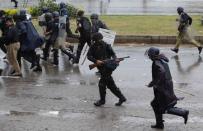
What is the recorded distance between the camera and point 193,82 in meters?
14.5

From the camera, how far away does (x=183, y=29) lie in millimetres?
18891

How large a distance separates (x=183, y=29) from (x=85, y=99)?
7016 mm

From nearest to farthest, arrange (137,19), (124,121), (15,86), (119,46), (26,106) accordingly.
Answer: (124,121)
(26,106)
(15,86)
(119,46)
(137,19)

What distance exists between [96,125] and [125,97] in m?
2.26

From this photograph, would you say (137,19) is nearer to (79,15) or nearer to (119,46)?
(119,46)

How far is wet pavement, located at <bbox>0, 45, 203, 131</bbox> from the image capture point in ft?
35.5

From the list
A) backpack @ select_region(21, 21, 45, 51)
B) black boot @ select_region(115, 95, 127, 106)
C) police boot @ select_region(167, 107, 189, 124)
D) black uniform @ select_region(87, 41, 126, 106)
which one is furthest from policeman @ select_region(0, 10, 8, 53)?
police boot @ select_region(167, 107, 189, 124)

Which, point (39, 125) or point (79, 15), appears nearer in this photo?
point (39, 125)

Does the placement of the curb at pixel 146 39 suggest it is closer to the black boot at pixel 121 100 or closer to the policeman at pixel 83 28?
the policeman at pixel 83 28

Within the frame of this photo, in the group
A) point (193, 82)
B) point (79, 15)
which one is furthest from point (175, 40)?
point (193, 82)

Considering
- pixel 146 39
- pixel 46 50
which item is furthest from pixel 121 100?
pixel 146 39

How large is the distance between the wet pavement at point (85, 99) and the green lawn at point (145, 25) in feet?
13.6

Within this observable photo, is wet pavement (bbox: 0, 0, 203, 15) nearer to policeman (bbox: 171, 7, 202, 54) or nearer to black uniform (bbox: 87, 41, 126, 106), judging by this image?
policeman (bbox: 171, 7, 202, 54)

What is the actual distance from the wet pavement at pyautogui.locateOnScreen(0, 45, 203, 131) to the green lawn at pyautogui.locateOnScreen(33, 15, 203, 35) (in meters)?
4.15
